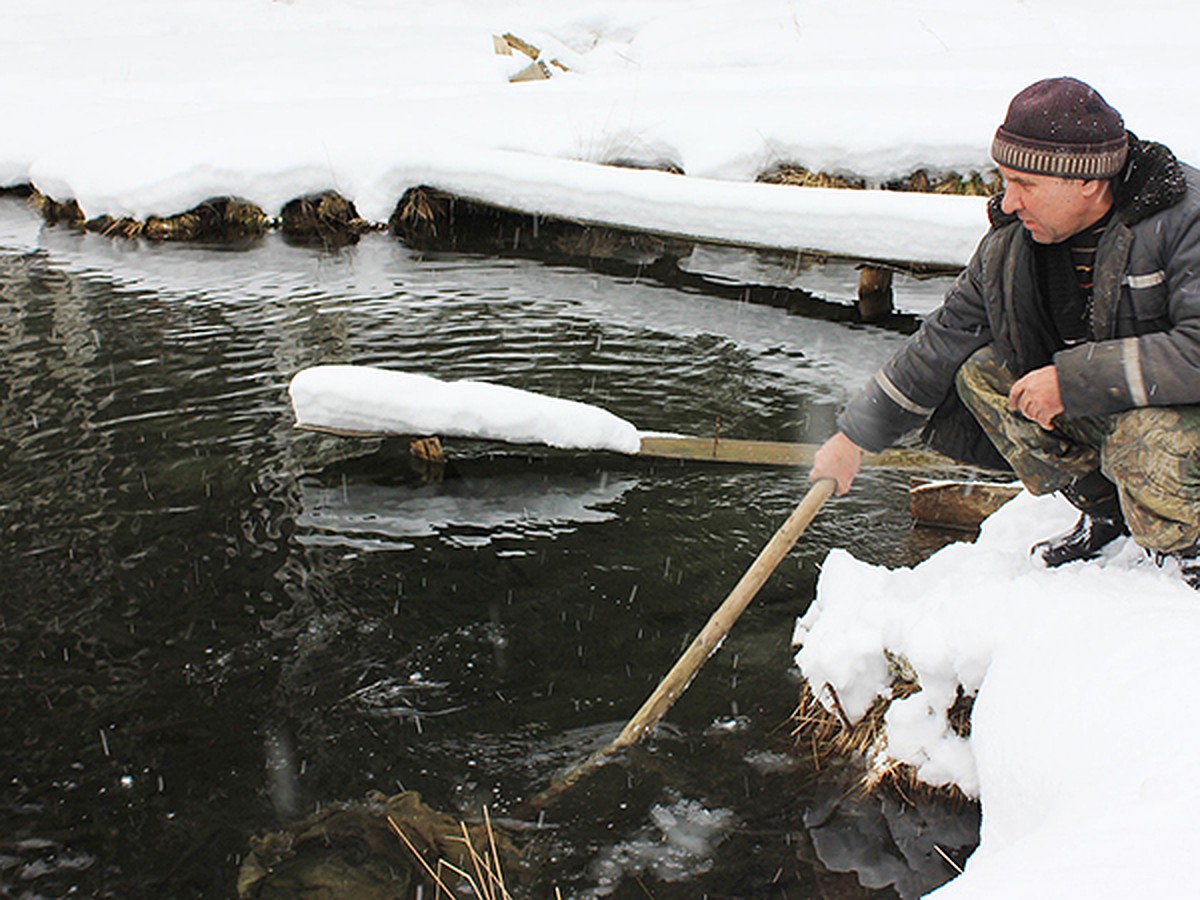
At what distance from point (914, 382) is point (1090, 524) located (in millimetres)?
686

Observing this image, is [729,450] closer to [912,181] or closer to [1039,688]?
[1039,688]

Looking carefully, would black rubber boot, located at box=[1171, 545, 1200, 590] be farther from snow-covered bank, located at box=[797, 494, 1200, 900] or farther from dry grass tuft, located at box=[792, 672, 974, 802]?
dry grass tuft, located at box=[792, 672, 974, 802]

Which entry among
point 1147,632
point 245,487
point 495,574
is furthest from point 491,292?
point 1147,632

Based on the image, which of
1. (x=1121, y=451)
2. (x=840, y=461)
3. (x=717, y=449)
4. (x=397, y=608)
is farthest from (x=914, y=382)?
(x=717, y=449)

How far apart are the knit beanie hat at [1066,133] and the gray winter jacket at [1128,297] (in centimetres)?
12

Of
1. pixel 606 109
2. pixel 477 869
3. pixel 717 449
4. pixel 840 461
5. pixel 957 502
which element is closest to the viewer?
pixel 477 869

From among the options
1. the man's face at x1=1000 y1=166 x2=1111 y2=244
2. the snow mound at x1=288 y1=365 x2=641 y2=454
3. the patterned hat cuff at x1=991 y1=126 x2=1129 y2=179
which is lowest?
the snow mound at x1=288 y1=365 x2=641 y2=454

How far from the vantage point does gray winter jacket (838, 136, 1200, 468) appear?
9.04ft

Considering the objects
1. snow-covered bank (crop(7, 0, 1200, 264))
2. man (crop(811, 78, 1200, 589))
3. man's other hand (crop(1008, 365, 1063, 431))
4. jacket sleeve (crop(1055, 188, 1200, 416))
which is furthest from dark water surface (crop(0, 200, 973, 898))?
snow-covered bank (crop(7, 0, 1200, 264))

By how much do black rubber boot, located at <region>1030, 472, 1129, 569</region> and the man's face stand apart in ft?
2.57

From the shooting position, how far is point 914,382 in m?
3.42

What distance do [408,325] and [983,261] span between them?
6264mm

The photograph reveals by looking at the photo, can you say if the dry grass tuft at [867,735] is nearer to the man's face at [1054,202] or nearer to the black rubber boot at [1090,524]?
the black rubber boot at [1090,524]

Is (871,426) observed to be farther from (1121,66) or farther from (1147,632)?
(1121,66)
